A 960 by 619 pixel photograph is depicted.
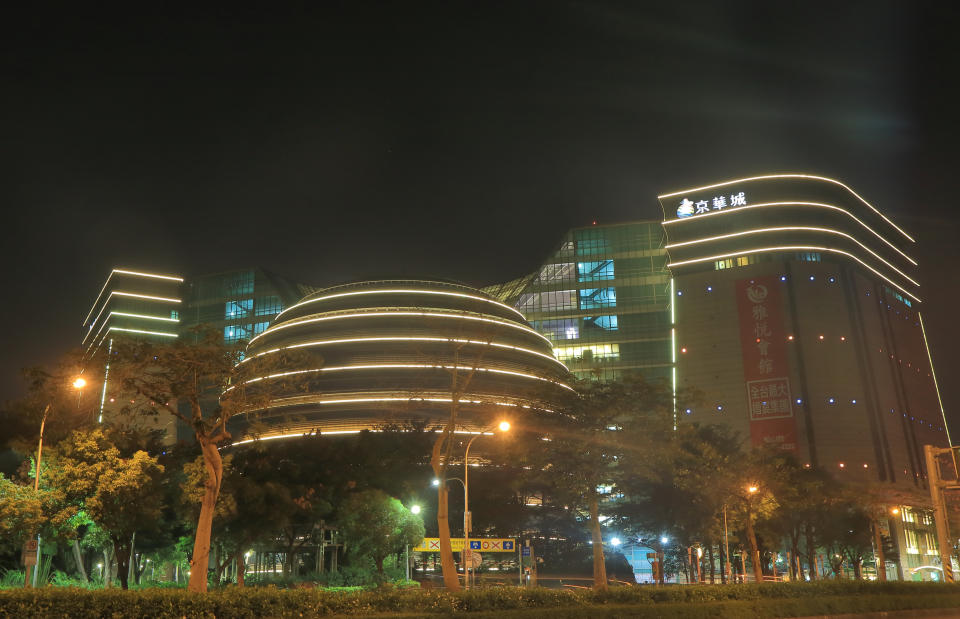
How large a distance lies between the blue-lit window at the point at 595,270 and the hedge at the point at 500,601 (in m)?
107

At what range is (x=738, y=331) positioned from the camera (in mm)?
133750

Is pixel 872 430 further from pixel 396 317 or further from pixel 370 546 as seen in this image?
pixel 370 546

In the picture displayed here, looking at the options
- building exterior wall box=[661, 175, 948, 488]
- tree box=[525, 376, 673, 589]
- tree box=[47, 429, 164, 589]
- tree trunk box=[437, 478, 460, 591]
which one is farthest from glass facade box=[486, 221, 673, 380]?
tree trunk box=[437, 478, 460, 591]

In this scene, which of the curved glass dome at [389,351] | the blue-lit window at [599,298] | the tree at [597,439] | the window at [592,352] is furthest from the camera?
the blue-lit window at [599,298]

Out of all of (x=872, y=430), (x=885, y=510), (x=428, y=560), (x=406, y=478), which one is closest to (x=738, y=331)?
(x=872, y=430)

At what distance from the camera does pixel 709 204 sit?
14300 cm

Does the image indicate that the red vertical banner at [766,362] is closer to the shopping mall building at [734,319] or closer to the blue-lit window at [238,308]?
the shopping mall building at [734,319]

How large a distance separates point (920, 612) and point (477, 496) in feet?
163

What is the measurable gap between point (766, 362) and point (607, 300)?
31866mm

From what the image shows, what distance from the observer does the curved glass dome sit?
9281cm

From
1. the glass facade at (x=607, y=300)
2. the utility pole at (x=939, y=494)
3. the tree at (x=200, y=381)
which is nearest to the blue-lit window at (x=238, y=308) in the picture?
the glass facade at (x=607, y=300)

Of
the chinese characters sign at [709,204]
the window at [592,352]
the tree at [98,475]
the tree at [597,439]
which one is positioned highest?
the chinese characters sign at [709,204]

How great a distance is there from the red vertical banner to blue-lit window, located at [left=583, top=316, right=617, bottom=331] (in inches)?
923

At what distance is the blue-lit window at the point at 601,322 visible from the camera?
149 m
